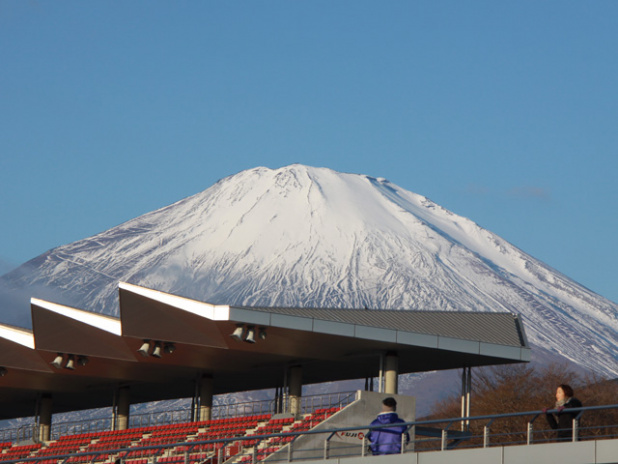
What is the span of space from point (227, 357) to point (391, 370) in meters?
6.50

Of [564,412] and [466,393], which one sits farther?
[466,393]

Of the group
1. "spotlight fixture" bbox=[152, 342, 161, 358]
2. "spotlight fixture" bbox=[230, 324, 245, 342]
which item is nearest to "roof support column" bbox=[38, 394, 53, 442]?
Result: "spotlight fixture" bbox=[152, 342, 161, 358]

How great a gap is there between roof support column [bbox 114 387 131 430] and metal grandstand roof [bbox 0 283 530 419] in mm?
324

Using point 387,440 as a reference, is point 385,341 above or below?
above

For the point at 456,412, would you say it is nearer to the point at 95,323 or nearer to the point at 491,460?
the point at 95,323

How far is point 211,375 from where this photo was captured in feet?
146

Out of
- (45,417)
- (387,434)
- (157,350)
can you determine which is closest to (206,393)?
(157,350)

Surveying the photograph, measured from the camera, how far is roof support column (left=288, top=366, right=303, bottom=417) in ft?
128

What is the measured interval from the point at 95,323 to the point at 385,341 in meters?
10.8

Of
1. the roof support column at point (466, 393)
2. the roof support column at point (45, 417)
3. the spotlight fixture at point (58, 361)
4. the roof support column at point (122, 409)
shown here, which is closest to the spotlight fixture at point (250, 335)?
the roof support column at point (466, 393)

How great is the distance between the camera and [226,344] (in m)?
37.6

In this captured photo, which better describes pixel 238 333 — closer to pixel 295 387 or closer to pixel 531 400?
pixel 295 387

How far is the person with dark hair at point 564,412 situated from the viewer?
18.7m

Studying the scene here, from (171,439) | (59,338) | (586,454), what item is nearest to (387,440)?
(586,454)
